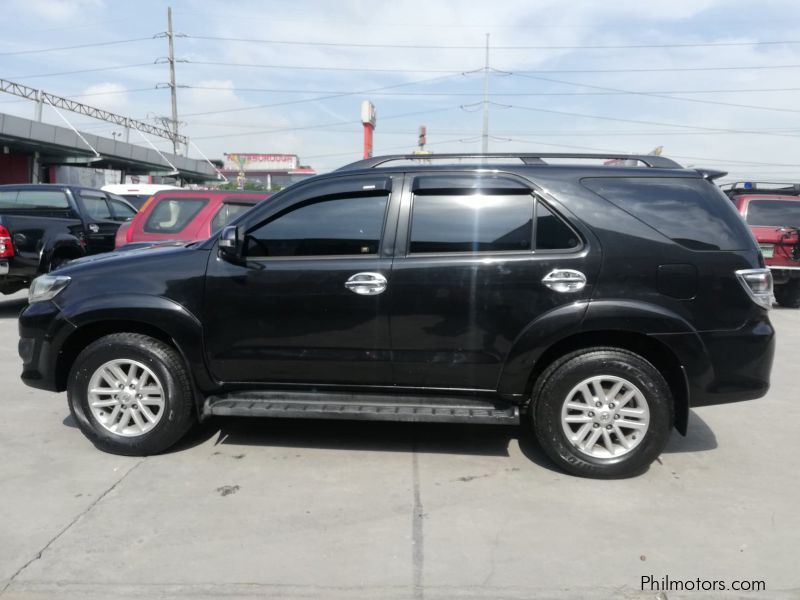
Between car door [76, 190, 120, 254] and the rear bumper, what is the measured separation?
8951mm

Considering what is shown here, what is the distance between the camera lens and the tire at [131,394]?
13.6 ft

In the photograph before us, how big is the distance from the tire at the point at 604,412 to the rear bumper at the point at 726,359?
19 centimetres

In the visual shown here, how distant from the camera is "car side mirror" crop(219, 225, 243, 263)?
403cm

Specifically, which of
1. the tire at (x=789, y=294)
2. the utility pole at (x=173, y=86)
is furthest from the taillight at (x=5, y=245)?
the utility pole at (x=173, y=86)

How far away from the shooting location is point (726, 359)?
12.5 ft

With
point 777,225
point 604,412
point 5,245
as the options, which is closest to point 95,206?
point 5,245

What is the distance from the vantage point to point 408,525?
11.1 ft

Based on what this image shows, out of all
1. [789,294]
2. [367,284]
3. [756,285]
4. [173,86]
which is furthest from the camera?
[173,86]

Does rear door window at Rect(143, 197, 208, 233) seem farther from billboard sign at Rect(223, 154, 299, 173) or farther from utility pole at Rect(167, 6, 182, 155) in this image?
billboard sign at Rect(223, 154, 299, 173)

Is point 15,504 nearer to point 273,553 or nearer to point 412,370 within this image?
point 273,553

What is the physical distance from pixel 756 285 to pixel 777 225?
825cm

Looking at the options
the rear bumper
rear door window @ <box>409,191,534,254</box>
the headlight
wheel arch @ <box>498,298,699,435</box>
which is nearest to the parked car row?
the headlight

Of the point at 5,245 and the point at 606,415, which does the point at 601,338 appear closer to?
the point at 606,415

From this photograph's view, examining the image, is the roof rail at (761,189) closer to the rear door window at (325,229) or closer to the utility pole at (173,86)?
the rear door window at (325,229)
